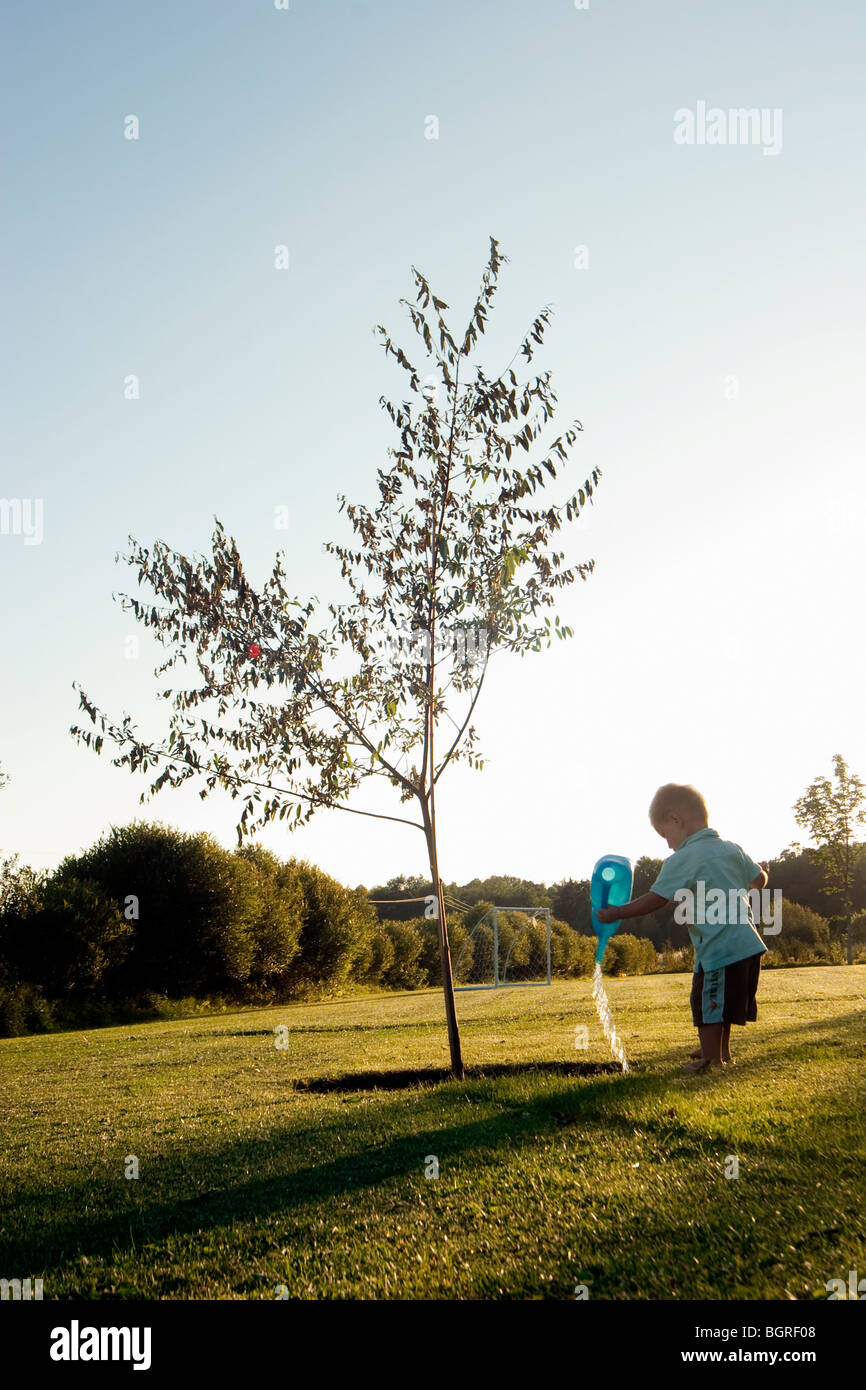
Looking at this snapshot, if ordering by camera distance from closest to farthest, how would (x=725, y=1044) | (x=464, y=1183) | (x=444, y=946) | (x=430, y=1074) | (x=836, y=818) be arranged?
(x=464, y=1183), (x=725, y=1044), (x=444, y=946), (x=430, y=1074), (x=836, y=818)

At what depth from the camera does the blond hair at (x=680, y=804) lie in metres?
6.20

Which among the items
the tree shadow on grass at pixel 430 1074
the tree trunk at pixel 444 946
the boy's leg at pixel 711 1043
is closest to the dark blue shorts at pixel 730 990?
the boy's leg at pixel 711 1043

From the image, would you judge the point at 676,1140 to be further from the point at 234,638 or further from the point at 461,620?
the point at 234,638

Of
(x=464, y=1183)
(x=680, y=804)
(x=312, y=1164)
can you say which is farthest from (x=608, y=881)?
(x=464, y=1183)

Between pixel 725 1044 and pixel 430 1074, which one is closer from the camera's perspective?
pixel 725 1044

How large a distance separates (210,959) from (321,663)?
3051cm

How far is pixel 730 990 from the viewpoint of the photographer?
5.71 m

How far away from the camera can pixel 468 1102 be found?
575cm

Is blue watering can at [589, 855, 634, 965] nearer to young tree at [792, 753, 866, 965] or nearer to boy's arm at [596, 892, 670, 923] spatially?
boy's arm at [596, 892, 670, 923]

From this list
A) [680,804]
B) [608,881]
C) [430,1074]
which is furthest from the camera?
[430,1074]

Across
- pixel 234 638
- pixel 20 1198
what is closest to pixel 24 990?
pixel 234 638

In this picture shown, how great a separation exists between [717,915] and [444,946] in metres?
2.59

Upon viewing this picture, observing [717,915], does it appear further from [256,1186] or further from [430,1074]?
[430,1074]

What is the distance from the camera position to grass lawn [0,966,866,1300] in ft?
8.75
